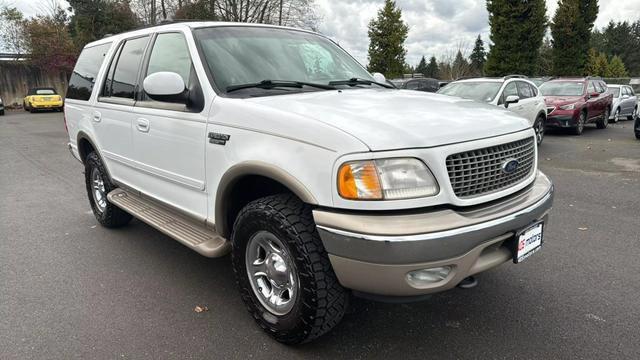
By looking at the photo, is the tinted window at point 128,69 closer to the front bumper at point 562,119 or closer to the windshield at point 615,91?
the front bumper at point 562,119

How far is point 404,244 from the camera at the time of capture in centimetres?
212

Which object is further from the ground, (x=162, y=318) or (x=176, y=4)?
(x=176, y=4)

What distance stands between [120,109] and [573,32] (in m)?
30.3

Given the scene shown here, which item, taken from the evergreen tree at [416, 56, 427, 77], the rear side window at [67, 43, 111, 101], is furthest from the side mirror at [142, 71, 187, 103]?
the evergreen tree at [416, 56, 427, 77]

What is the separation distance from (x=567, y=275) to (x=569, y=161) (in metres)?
6.21

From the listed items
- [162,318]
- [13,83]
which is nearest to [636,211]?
[162,318]

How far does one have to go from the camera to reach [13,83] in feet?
110

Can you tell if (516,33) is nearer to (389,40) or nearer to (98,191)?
(389,40)

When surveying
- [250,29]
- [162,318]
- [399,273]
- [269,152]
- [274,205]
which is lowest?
[162,318]

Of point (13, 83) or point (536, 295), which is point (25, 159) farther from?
point (13, 83)

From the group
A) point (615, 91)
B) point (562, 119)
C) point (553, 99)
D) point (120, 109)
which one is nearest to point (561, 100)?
point (553, 99)

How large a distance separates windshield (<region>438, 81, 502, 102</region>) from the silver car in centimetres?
890

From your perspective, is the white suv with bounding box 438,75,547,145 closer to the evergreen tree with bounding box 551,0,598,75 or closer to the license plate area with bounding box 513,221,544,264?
the license plate area with bounding box 513,221,544,264

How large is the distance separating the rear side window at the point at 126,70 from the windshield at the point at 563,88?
12.8 metres
